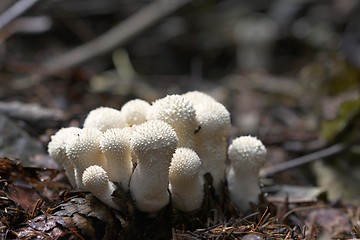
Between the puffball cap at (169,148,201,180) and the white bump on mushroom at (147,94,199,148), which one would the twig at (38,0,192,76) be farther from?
the puffball cap at (169,148,201,180)

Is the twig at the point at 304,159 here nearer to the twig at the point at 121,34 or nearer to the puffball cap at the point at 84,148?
the puffball cap at the point at 84,148

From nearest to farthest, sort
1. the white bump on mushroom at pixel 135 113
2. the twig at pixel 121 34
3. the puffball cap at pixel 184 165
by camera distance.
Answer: the puffball cap at pixel 184 165 < the white bump on mushroom at pixel 135 113 < the twig at pixel 121 34

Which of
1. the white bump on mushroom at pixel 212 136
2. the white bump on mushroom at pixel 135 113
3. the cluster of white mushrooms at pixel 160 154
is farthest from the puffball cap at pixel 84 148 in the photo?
the white bump on mushroom at pixel 212 136

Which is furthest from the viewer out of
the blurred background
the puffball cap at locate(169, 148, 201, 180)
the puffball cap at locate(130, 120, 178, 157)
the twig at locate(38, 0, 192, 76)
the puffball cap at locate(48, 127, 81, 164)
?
the twig at locate(38, 0, 192, 76)

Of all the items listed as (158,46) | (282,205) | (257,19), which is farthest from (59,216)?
(257,19)

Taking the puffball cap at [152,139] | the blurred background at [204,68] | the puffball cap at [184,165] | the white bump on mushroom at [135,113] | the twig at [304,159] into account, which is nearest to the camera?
the puffball cap at [152,139]

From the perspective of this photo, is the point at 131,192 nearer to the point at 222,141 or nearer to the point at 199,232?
the point at 199,232

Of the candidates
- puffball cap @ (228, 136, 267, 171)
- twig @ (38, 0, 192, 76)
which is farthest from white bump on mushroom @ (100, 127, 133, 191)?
twig @ (38, 0, 192, 76)

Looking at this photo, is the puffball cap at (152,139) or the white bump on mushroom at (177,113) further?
the white bump on mushroom at (177,113)
